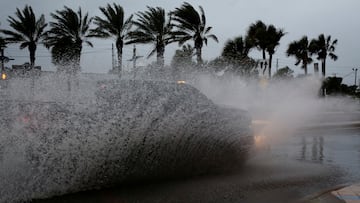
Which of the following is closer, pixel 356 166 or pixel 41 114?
pixel 41 114

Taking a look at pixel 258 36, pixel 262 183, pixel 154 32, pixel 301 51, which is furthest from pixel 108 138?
pixel 301 51

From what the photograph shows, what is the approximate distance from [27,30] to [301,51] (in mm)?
32376

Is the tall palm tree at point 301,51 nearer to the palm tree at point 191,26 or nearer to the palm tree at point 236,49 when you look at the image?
the palm tree at point 236,49

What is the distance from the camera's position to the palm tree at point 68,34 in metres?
28.4

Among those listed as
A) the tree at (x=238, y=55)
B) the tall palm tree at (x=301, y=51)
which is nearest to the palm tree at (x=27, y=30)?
the tree at (x=238, y=55)

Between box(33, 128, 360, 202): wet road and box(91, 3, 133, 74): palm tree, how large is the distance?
66.8 ft

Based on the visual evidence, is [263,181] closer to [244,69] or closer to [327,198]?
[327,198]

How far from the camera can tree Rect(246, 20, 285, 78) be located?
39656mm

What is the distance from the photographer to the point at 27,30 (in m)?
30.2

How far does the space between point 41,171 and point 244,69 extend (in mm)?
34446

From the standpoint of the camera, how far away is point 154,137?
Result: 6457mm

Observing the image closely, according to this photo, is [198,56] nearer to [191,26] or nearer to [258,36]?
[191,26]

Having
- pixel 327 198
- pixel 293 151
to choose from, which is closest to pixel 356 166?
pixel 293 151

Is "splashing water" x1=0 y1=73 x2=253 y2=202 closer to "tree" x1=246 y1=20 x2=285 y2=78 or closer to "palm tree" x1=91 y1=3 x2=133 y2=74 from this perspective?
"palm tree" x1=91 y1=3 x2=133 y2=74
